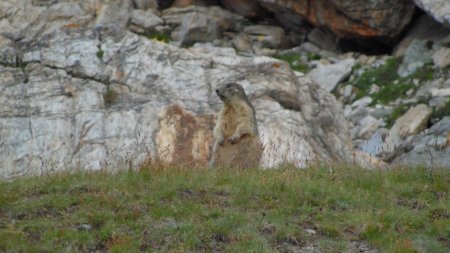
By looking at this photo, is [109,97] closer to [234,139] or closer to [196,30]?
[234,139]

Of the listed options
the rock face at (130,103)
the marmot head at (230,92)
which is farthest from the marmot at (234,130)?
the rock face at (130,103)

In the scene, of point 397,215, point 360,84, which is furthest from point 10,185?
point 360,84

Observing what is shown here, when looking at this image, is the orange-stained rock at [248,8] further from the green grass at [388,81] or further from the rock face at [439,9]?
the rock face at [439,9]

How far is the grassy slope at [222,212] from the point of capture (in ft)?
28.6

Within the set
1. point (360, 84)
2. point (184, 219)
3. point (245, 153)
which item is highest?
point (184, 219)

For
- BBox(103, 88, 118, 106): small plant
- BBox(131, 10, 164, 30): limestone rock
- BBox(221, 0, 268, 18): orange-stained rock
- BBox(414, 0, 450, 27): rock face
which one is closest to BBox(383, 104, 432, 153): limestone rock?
BBox(414, 0, 450, 27): rock face

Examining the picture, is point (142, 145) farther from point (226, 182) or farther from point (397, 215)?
point (397, 215)

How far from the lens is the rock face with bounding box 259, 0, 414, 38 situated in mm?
29688

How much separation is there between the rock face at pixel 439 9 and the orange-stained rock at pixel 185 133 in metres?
12.4

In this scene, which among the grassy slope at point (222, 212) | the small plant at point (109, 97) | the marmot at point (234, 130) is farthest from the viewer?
the small plant at point (109, 97)

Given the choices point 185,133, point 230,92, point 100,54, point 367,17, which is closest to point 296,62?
point 367,17

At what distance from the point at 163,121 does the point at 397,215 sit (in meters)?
8.39

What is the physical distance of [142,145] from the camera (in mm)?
16500

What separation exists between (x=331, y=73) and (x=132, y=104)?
1226 cm
